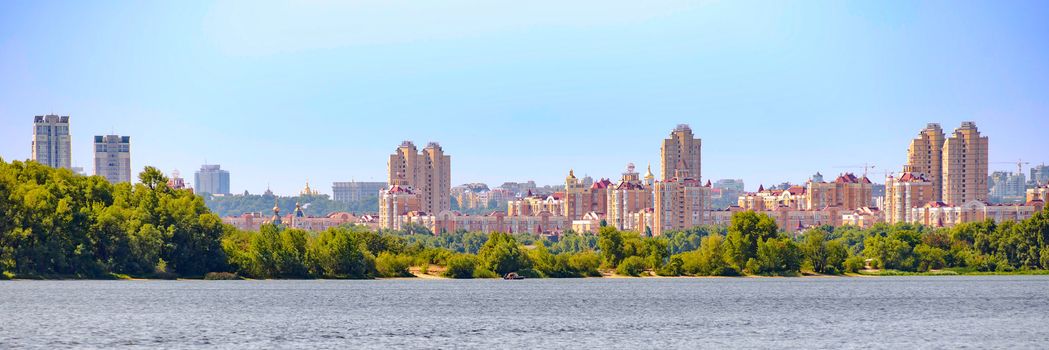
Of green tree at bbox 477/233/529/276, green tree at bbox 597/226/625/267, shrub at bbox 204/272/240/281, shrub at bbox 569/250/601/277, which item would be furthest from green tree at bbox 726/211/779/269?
shrub at bbox 204/272/240/281

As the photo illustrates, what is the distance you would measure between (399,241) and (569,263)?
16.8 metres

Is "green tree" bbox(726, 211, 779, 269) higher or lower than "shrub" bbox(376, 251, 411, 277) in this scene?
higher

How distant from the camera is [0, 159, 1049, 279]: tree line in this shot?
107812 millimetres

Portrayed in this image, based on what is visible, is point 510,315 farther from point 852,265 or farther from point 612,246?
point 852,265

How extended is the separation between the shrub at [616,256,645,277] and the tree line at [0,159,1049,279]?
0.12 m

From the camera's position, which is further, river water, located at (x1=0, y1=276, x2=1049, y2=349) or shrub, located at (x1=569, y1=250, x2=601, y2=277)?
shrub, located at (x1=569, y1=250, x2=601, y2=277)

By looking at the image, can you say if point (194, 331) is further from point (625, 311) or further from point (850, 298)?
point (850, 298)

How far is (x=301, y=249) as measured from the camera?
395 feet

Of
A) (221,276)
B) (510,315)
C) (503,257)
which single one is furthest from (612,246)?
(510,315)

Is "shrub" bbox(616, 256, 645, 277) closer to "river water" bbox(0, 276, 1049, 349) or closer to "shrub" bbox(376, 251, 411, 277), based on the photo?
"river water" bbox(0, 276, 1049, 349)

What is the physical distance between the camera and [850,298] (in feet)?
327

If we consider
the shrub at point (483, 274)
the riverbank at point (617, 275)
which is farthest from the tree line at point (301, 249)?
the riverbank at point (617, 275)

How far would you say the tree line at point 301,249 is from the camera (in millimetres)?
107812

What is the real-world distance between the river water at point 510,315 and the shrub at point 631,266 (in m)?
12.7
